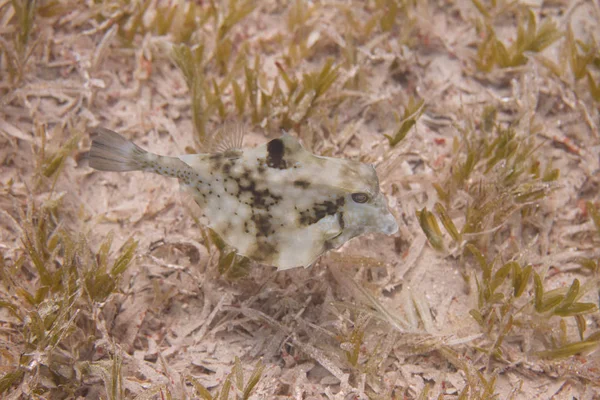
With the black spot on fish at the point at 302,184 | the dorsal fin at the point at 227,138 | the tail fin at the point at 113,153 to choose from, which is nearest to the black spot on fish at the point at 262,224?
the black spot on fish at the point at 302,184

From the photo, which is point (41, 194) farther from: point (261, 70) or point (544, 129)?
point (544, 129)

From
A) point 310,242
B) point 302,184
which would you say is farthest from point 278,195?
point 310,242

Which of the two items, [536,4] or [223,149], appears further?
[536,4]

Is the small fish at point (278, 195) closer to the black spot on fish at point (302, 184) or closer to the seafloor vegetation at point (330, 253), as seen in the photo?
the black spot on fish at point (302, 184)

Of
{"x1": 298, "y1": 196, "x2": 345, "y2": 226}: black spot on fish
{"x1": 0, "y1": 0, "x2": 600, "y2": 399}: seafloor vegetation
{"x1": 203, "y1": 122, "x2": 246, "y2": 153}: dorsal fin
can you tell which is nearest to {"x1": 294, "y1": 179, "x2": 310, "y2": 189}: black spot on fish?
{"x1": 298, "y1": 196, "x2": 345, "y2": 226}: black spot on fish

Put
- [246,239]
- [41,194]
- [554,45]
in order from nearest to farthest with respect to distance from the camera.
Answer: [246,239] < [41,194] < [554,45]

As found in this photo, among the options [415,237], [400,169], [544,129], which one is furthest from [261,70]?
[544,129]
